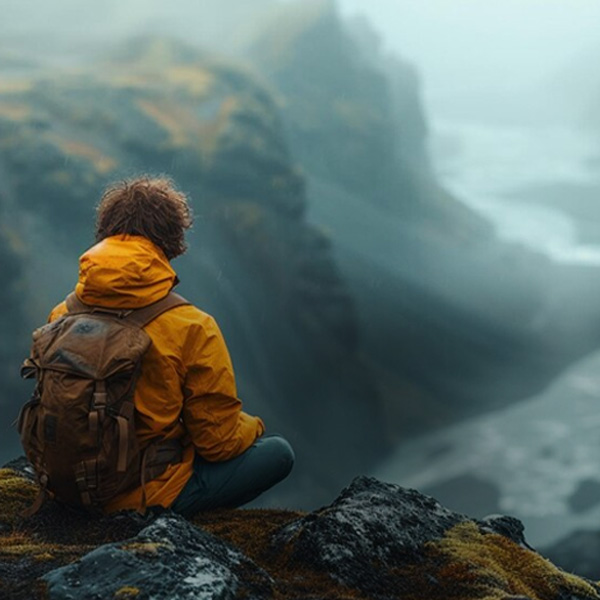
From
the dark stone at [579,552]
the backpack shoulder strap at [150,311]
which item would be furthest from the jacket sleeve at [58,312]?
the dark stone at [579,552]

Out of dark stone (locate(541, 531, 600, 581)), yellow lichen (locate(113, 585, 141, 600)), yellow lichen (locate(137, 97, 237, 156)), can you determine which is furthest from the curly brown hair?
yellow lichen (locate(137, 97, 237, 156))

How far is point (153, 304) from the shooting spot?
282 inches

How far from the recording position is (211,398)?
7438 millimetres

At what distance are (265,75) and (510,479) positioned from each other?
74.0 m

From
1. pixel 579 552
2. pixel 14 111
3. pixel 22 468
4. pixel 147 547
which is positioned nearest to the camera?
pixel 147 547

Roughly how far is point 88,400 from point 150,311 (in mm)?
858

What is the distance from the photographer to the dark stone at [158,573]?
596cm

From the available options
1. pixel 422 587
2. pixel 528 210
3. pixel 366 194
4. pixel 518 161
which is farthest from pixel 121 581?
pixel 518 161

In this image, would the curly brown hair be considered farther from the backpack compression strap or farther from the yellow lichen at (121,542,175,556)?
the yellow lichen at (121,542,175,556)

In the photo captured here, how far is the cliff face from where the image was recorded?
73.8 meters

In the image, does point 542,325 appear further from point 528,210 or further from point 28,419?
point 28,419

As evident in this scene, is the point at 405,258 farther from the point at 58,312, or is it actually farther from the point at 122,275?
the point at 122,275

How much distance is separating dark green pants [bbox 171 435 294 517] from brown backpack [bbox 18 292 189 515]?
0.76 metres

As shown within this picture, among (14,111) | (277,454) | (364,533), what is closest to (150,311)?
(277,454)
